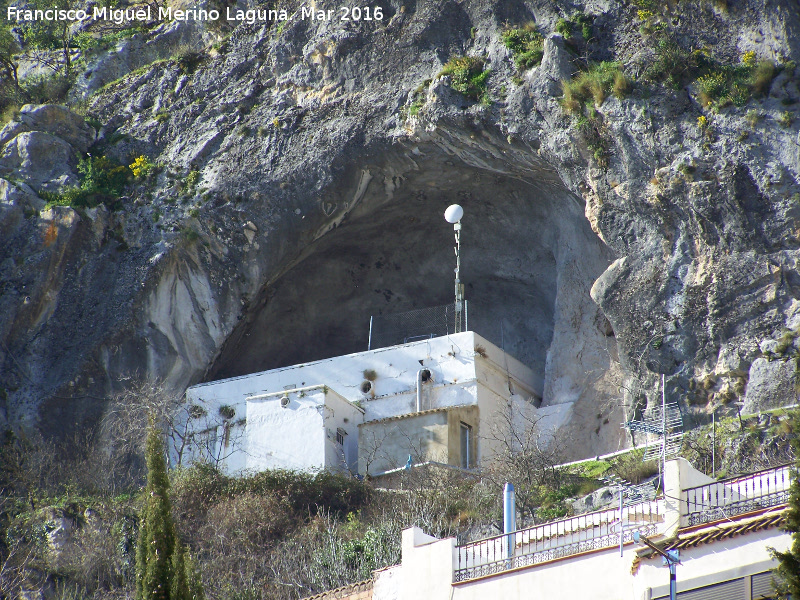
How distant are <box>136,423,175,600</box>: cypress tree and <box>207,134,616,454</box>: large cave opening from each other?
1558 cm

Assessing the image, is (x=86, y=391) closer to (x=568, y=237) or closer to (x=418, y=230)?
(x=418, y=230)

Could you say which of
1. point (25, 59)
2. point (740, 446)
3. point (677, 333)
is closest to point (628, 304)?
point (677, 333)

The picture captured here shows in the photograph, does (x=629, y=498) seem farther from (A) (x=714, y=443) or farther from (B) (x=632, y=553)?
(A) (x=714, y=443)

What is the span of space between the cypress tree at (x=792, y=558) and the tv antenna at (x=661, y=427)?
31.4 feet

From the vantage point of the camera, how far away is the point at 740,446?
28.0 m

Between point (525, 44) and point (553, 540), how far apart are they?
625 inches

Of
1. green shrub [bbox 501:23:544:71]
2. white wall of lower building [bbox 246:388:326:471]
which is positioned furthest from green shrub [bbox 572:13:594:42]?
white wall of lower building [bbox 246:388:326:471]

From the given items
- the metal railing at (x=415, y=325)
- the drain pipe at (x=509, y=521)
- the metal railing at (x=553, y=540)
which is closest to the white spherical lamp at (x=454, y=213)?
the metal railing at (x=415, y=325)

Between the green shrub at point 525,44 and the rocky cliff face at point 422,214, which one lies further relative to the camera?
the green shrub at point 525,44

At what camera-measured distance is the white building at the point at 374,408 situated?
109ft

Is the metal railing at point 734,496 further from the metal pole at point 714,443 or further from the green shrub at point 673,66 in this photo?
the green shrub at point 673,66

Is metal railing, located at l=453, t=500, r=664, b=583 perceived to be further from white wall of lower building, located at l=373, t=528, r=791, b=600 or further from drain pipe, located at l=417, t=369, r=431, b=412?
drain pipe, located at l=417, t=369, r=431, b=412

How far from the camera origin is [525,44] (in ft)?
111

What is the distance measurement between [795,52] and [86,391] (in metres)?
20.0
